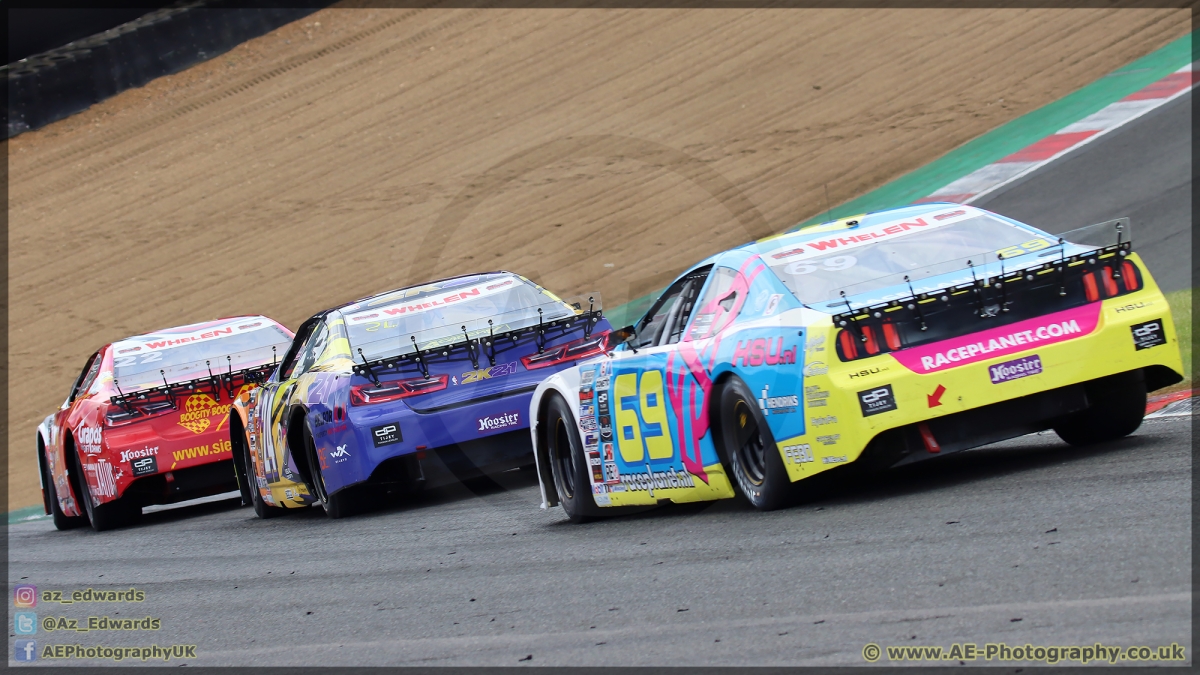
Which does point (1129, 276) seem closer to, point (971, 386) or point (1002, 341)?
point (1002, 341)

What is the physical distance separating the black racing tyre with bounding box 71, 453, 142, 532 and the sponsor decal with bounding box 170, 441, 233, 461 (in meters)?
0.69

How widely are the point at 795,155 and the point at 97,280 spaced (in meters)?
10.5

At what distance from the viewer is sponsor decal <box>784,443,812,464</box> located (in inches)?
239

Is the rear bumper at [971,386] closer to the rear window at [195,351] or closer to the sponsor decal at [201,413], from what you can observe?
the sponsor decal at [201,413]

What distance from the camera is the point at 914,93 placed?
22734 millimetres

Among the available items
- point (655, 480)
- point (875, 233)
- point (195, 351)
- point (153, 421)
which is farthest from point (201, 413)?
point (875, 233)

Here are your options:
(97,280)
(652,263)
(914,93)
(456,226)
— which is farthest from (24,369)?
(914,93)

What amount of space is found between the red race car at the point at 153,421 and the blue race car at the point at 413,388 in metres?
1.12

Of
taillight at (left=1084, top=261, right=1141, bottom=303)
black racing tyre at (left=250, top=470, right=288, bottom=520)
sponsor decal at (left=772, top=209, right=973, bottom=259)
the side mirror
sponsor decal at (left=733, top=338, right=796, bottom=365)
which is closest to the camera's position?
sponsor decal at (left=733, top=338, right=796, bottom=365)

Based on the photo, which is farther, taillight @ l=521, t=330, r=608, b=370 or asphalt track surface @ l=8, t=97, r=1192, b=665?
taillight @ l=521, t=330, r=608, b=370

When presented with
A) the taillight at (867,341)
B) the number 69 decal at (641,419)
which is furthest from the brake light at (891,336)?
the number 69 decal at (641,419)

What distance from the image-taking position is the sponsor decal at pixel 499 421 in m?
8.88

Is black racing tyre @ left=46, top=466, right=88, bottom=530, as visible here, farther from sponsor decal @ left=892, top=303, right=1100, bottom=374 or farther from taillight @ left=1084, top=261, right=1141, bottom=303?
taillight @ left=1084, top=261, right=1141, bottom=303

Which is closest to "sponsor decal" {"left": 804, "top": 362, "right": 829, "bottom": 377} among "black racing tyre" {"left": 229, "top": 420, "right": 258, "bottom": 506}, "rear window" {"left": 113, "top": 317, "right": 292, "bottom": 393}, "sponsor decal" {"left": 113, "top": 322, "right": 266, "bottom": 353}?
"black racing tyre" {"left": 229, "top": 420, "right": 258, "bottom": 506}
